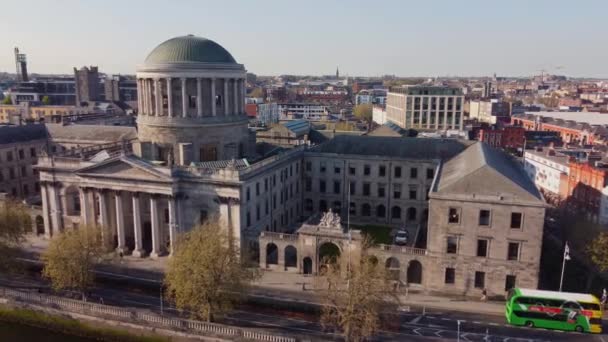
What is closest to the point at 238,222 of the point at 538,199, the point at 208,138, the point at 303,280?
the point at 303,280

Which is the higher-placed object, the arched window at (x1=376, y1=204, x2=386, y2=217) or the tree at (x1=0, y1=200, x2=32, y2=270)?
the tree at (x1=0, y1=200, x2=32, y2=270)

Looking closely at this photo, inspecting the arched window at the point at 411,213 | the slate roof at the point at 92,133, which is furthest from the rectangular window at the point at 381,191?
the slate roof at the point at 92,133

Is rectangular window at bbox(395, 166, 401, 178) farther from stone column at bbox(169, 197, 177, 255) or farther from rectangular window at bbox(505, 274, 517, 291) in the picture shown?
stone column at bbox(169, 197, 177, 255)

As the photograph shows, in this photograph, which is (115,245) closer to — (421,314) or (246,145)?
(246,145)

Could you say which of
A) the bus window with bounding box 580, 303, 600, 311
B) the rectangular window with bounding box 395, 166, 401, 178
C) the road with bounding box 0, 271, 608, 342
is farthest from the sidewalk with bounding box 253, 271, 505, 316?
the rectangular window with bounding box 395, 166, 401, 178

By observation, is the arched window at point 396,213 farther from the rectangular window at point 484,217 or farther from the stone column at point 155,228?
the stone column at point 155,228

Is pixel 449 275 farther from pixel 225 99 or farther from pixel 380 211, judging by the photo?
pixel 225 99
